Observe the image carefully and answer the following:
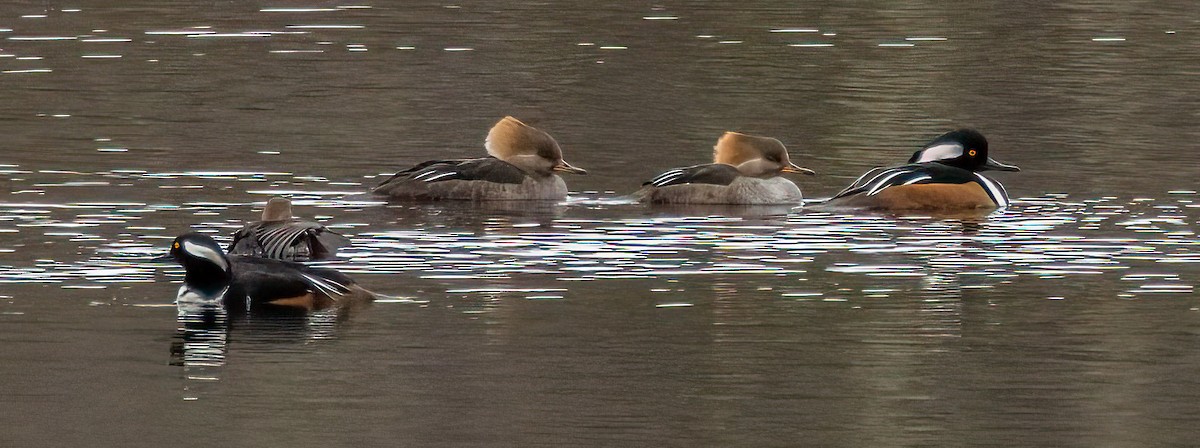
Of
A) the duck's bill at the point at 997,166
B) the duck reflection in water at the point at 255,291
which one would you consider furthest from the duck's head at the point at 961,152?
the duck reflection in water at the point at 255,291

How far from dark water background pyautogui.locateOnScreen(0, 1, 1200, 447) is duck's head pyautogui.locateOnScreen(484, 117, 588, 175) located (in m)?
0.39

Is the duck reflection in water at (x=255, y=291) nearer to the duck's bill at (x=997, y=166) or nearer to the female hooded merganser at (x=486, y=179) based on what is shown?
the female hooded merganser at (x=486, y=179)

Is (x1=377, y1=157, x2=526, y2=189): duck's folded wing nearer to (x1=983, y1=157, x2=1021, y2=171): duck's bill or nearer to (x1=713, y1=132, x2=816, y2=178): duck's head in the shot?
(x1=713, y1=132, x2=816, y2=178): duck's head

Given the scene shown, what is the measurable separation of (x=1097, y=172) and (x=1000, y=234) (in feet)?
10.8

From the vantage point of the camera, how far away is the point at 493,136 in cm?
1766

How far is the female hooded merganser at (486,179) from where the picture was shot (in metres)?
16.7

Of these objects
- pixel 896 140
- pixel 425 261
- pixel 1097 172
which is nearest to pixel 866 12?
pixel 896 140

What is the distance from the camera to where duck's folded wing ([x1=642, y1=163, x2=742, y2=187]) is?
54.4ft

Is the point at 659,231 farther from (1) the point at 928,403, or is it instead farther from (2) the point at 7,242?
(1) the point at 928,403

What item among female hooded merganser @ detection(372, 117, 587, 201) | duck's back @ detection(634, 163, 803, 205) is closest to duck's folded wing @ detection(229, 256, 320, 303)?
female hooded merganser @ detection(372, 117, 587, 201)

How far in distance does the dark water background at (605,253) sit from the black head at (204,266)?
0.90 feet

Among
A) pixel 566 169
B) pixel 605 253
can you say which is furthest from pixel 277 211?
pixel 566 169

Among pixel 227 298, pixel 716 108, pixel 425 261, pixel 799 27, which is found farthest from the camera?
pixel 799 27

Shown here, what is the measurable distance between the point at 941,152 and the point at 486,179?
3492 millimetres
